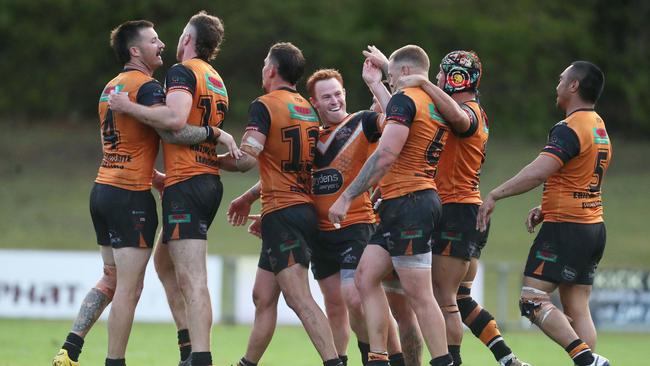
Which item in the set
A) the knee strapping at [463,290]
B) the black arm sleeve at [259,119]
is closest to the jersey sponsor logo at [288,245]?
the black arm sleeve at [259,119]

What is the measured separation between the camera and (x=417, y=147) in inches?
332

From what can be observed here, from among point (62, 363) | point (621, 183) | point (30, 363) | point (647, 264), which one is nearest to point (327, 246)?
point (62, 363)

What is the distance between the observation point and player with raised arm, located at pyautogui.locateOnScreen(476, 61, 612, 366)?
892cm

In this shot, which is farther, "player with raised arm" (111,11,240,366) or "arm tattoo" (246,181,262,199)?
"arm tattoo" (246,181,262,199)

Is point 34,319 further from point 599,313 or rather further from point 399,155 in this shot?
point 399,155


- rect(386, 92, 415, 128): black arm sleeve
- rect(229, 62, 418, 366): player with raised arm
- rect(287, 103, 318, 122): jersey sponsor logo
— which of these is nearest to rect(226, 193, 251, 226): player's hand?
rect(229, 62, 418, 366): player with raised arm

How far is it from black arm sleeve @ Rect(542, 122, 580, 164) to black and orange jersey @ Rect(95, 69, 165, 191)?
3.13 meters

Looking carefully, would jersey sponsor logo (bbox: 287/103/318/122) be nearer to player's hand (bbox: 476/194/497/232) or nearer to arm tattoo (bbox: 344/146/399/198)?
arm tattoo (bbox: 344/146/399/198)

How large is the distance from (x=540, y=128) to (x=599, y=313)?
788 inches

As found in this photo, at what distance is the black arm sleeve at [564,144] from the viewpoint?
8922 millimetres

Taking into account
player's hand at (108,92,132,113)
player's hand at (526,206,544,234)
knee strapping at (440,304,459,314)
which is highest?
player's hand at (108,92,132,113)

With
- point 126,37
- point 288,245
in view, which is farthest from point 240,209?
point 126,37

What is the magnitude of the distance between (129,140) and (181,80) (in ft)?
2.08

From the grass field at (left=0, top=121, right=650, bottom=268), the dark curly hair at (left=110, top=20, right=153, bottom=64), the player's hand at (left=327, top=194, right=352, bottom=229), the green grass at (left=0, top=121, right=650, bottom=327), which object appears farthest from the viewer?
the grass field at (left=0, top=121, right=650, bottom=268)
